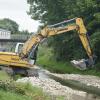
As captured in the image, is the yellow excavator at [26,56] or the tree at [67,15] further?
the tree at [67,15]

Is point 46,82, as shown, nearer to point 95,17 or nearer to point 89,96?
point 89,96

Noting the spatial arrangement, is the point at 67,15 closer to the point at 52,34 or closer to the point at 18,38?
the point at 52,34

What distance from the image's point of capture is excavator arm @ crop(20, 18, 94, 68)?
4469cm

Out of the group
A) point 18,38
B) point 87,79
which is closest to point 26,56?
point 87,79

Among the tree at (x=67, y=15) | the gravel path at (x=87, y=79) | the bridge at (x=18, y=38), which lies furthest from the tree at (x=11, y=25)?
the gravel path at (x=87, y=79)

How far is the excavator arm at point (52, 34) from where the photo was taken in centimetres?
4469

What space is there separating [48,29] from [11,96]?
83.8 ft

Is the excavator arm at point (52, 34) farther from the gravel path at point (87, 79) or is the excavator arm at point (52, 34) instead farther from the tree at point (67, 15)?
the tree at point (67, 15)

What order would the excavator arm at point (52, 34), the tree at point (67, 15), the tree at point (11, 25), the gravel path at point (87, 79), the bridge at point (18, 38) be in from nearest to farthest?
the gravel path at point (87, 79) < the excavator arm at point (52, 34) < the tree at point (67, 15) < the bridge at point (18, 38) < the tree at point (11, 25)

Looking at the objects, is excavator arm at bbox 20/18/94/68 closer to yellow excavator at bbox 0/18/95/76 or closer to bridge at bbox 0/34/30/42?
yellow excavator at bbox 0/18/95/76

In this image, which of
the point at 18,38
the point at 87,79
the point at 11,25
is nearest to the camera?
the point at 87,79

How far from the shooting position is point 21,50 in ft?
148

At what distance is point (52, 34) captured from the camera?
4675cm

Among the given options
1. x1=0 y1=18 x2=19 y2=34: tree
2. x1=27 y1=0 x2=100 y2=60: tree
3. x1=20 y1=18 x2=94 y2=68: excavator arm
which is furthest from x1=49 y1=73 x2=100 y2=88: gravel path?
x1=0 y1=18 x2=19 y2=34: tree
